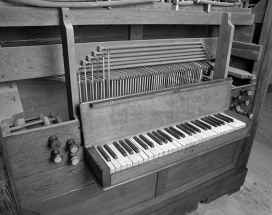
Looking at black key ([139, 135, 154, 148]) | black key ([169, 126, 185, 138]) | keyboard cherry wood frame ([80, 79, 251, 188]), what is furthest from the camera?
black key ([169, 126, 185, 138])

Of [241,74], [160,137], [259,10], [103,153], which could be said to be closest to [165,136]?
[160,137]

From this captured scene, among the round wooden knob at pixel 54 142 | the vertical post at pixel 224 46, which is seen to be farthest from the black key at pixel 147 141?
the vertical post at pixel 224 46

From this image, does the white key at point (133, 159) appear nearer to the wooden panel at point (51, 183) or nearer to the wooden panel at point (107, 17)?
the wooden panel at point (51, 183)

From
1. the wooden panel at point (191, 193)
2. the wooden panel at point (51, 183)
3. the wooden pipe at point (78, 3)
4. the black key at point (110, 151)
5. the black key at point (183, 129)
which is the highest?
the wooden pipe at point (78, 3)

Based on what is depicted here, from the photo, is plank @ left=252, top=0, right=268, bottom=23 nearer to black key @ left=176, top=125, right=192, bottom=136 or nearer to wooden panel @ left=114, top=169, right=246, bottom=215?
black key @ left=176, top=125, right=192, bottom=136

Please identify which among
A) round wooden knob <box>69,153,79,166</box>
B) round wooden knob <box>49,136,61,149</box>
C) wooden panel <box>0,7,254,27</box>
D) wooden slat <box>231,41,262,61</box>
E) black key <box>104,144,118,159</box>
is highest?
wooden panel <box>0,7,254,27</box>

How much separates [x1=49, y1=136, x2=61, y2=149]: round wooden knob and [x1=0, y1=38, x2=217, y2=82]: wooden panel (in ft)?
1.23

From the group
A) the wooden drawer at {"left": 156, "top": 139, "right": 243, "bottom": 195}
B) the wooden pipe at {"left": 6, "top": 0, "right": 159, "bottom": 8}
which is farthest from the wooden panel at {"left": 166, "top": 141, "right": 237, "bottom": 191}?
the wooden pipe at {"left": 6, "top": 0, "right": 159, "bottom": 8}

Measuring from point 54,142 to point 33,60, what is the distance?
0.46m

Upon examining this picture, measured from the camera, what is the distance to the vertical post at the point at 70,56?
1177 mm

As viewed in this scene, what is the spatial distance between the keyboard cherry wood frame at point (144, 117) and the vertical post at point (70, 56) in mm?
80

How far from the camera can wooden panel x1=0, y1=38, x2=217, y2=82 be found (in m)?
1.26

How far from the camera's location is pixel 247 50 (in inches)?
78.6

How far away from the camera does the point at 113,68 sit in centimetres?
147
